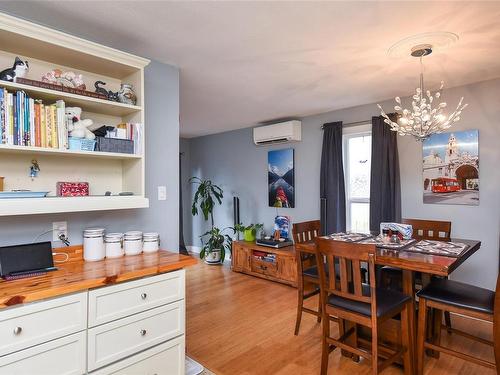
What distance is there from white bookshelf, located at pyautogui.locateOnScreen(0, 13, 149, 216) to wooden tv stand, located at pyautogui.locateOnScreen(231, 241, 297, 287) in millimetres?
2434

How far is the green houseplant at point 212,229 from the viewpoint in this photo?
16.7 feet

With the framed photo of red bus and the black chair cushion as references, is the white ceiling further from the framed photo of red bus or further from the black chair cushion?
the black chair cushion

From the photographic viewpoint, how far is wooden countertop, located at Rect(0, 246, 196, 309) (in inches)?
52.3

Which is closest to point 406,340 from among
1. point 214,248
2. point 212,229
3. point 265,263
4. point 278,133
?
point 265,263

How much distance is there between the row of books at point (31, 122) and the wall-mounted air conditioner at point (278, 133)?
119 inches

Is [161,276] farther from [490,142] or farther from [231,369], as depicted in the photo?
[490,142]

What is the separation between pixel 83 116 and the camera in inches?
80.7

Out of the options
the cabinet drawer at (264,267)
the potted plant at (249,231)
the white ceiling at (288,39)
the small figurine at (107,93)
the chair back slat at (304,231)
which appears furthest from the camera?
the potted plant at (249,231)

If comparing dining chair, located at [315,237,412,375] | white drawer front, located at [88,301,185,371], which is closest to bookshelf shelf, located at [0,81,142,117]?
white drawer front, located at [88,301,185,371]

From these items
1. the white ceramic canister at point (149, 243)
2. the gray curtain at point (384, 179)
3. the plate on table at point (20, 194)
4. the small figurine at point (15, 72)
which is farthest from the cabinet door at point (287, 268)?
the small figurine at point (15, 72)

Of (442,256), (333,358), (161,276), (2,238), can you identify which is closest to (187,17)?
(161,276)

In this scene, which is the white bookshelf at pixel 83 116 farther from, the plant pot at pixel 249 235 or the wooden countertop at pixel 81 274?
the plant pot at pixel 249 235

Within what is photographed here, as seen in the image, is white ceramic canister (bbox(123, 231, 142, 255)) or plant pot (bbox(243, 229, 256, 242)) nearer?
white ceramic canister (bbox(123, 231, 142, 255))

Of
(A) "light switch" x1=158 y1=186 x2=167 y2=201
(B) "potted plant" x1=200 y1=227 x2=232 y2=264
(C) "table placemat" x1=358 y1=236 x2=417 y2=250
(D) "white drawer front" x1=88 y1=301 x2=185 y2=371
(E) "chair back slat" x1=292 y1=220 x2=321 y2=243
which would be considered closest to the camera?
(D) "white drawer front" x1=88 y1=301 x2=185 y2=371
